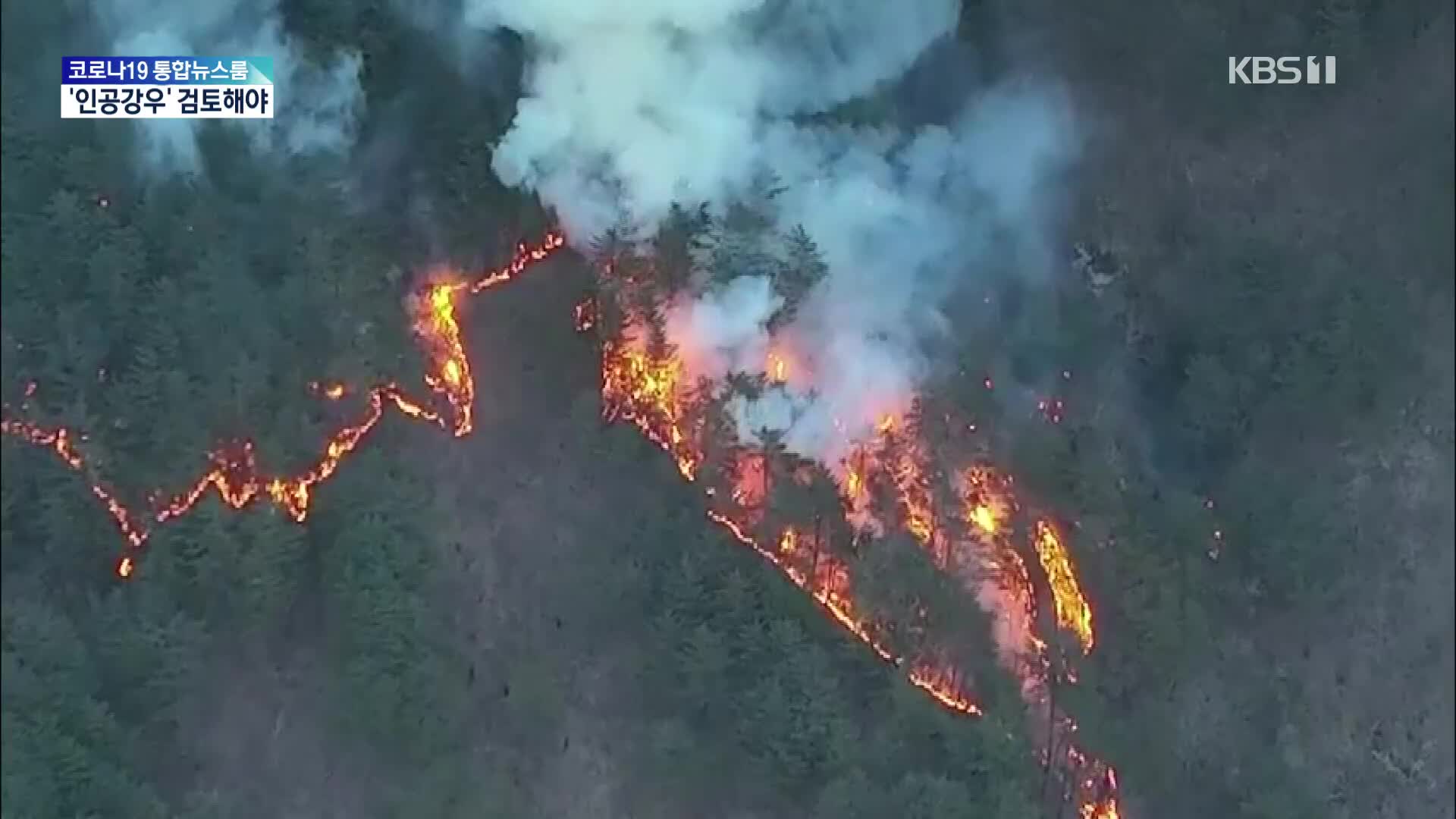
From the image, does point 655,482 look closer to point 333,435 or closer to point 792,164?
point 333,435

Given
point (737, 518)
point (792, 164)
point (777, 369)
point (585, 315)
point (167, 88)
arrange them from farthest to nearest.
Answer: point (792, 164)
point (585, 315)
point (777, 369)
point (167, 88)
point (737, 518)

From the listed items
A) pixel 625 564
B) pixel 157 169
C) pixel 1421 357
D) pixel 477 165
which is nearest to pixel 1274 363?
pixel 1421 357

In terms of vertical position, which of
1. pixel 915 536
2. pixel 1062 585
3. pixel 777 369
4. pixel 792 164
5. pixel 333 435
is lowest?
pixel 1062 585

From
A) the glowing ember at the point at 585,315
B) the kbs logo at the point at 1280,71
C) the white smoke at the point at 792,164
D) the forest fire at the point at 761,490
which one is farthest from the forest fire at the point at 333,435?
the kbs logo at the point at 1280,71

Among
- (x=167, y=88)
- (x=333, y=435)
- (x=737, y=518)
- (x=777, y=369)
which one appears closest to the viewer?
(x=333, y=435)

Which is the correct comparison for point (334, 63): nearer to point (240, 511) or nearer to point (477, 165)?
point (477, 165)

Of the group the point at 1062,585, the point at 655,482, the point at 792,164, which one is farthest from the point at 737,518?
the point at 792,164
